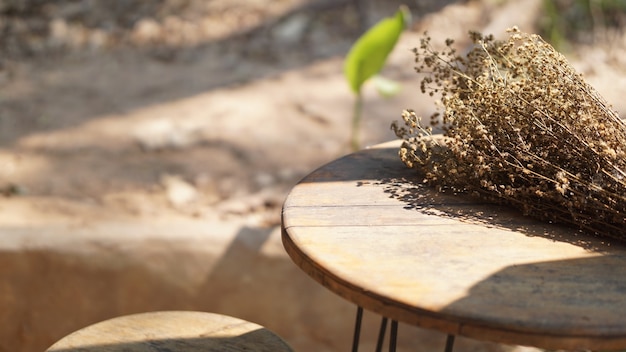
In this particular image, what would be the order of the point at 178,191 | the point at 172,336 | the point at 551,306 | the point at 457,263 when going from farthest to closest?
the point at 178,191, the point at 172,336, the point at 457,263, the point at 551,306

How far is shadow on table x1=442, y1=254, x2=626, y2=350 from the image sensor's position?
1085 mm

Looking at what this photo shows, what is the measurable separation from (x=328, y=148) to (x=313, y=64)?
3.01ft

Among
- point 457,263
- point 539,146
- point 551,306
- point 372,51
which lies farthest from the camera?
point 372,51

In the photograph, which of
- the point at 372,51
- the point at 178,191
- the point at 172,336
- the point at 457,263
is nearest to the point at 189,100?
the point at 178,191

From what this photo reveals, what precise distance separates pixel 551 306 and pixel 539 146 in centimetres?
43

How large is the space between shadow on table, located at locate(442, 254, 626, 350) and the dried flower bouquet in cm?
16

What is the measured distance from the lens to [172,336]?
1.66 m

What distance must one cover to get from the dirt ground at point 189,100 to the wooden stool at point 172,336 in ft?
3.22

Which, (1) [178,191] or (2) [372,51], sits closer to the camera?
(2) [372,51]

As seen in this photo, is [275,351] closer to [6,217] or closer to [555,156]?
[555,156]

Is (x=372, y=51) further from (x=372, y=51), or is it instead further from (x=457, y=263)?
(x=457, y=263)

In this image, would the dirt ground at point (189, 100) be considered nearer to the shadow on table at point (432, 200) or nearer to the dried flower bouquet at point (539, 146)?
the shadow on table at point (432, 200)


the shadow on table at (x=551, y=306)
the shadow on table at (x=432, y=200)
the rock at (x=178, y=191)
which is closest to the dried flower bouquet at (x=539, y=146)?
the shadow on table at (x=432, y=200)

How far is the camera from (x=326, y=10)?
480cm
